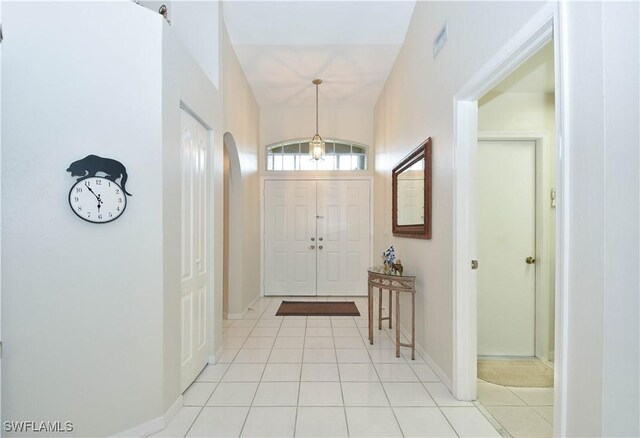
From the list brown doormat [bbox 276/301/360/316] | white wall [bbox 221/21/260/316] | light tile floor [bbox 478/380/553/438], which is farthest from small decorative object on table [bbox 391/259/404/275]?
white wall [bbox 221/21/260/316]

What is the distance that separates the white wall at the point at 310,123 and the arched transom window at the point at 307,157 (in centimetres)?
12

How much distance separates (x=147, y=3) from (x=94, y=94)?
197 cm

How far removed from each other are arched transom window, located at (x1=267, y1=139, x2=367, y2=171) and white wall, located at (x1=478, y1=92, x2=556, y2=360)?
124 inches

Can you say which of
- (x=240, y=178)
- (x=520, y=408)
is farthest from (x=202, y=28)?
(x=520, y=408)

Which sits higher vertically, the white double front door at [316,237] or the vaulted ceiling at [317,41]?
the vaulted ceiling at [317,41]

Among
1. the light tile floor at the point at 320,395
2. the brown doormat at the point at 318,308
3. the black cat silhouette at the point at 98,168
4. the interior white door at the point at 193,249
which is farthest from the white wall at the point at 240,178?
the black cat silhouette at the point at 98,168

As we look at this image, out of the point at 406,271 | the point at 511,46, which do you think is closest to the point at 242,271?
the point at 406,271

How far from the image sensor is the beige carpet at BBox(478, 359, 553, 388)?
117 inches

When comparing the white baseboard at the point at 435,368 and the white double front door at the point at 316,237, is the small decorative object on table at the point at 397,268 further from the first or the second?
the white double front door at the point at 316,237

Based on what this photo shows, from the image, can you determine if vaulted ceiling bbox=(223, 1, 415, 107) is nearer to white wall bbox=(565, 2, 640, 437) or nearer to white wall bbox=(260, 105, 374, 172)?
white wall bbox=(260, 105, 374, 172)

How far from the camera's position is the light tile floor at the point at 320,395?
7.40 ft

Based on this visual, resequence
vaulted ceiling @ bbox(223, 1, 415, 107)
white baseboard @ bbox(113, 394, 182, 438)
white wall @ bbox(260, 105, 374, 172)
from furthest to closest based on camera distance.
Answer: white wall @ bbox(260, 105, 374, 172) → vaulted ceiling @ bbox(223, 1, 415, 107) → white baseboard @ bbox(113, 394, 182, 438)

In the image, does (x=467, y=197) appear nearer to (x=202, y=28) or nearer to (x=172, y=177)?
(x=172, y=177)

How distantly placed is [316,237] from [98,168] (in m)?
4.64
